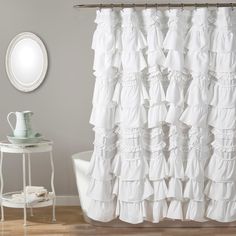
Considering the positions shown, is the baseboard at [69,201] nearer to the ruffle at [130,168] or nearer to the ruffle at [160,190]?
the ruffle at [130,168]

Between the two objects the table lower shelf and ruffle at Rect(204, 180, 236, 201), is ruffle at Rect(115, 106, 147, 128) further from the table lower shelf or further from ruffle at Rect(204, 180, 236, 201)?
the table lower shelf

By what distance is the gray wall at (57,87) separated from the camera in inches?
237

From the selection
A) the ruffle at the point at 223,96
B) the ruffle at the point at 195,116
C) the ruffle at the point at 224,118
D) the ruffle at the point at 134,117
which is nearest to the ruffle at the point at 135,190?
the ruffle at the point at 134,117

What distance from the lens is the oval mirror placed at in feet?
19.8

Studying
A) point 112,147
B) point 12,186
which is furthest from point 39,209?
point 112,147

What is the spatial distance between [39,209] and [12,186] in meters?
0.34

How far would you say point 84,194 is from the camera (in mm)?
5395

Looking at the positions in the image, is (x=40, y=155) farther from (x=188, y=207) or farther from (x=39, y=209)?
(x=188, y=207)

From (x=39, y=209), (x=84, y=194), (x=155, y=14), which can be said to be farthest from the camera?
(x=39, y=209)

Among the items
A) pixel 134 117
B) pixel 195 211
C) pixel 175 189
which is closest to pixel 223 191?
pixel 195 211

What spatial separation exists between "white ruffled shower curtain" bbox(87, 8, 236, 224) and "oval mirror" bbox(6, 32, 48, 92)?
106 centimetres

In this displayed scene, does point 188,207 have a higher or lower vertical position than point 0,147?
lower

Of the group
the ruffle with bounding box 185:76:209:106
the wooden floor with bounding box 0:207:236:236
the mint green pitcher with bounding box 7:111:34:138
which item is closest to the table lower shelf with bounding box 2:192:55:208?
the wooden floor with bounding box 0:207:236:236

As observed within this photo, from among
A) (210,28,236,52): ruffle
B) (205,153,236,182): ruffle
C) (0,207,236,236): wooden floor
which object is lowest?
(0,207,236,236): wooden floor
